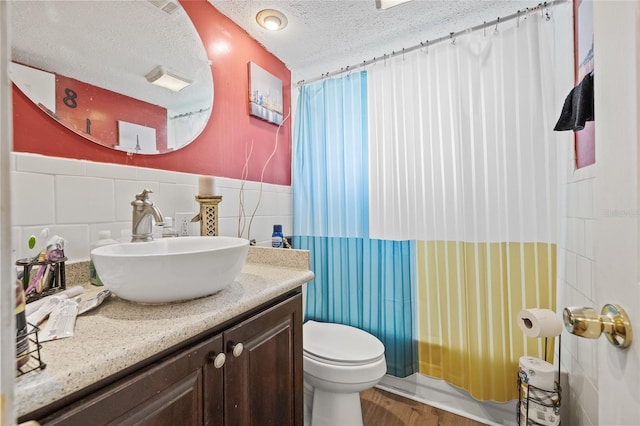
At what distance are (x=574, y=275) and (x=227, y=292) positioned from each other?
52.1 inches

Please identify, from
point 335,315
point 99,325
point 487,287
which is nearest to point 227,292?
point 99,325

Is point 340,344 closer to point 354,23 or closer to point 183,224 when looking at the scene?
point 183,224

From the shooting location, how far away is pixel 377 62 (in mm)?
1689

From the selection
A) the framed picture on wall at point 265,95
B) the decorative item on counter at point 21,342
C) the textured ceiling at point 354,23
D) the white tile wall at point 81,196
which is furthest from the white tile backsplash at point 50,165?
the textured ceiling at point 354,23

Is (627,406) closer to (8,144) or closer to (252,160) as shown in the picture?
(8,144)

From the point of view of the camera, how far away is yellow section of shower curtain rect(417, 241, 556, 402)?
1.32m

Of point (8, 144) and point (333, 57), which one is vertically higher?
point (333, 57)

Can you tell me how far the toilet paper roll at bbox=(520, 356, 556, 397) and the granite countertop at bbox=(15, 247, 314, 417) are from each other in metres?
1.10

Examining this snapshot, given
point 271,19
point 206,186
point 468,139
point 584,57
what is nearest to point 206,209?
point 206,186

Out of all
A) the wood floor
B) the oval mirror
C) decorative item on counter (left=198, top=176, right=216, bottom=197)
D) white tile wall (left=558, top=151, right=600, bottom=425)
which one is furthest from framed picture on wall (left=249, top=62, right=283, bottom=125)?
the wood floor

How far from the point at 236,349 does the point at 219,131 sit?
3.53 feet

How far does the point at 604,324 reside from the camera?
40 cm

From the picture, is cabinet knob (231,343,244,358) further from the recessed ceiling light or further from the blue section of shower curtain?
the recessed ceiling light

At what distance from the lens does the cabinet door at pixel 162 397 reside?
0.46 meters
